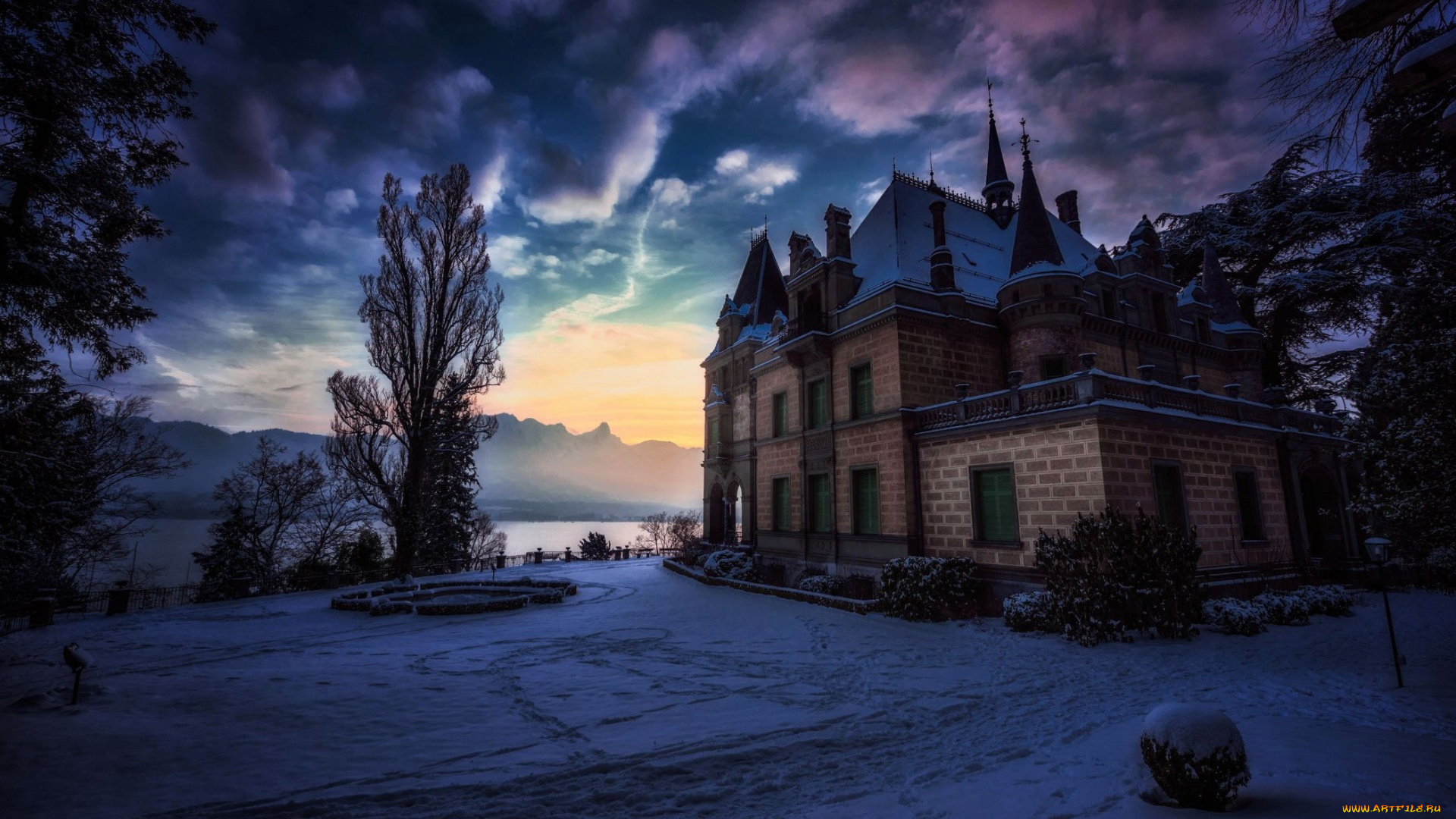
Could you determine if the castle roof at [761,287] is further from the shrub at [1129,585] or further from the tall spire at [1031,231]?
the shrub at [1129,585]

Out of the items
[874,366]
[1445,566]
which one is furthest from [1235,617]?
[874,366]

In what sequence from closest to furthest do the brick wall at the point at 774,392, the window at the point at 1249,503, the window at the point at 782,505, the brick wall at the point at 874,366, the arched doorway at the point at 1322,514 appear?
1. the window at the point at 1249,503
2. the brick wall at the point at 874,366
3. the arched doorway at the point at 1322,514
4. the brick wall at the point at 774,392
5. the window at the point at 782,505

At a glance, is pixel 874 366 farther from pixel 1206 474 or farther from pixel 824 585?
pixel 1206 474

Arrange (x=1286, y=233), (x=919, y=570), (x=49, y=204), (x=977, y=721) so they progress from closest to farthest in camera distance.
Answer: (x=977, y=721), (x=49, y=204), (x=919, y=570), (x=1286, y=233)

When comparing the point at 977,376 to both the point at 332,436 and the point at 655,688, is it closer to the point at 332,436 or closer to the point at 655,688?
the point at 655,688

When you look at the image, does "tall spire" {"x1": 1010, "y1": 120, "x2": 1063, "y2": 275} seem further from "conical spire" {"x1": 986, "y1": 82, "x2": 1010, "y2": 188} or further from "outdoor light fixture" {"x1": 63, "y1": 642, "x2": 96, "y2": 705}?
"outdoor light fixture" {"x1": 63, "y1": 642, "x2": 96, "y2": 705}

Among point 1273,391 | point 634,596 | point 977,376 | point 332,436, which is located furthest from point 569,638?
point 1273,391

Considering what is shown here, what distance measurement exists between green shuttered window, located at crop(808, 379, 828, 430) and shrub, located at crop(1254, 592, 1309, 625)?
13.5 metres

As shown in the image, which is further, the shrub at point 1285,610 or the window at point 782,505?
the window at point 782,505

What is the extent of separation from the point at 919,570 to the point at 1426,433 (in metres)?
10.2

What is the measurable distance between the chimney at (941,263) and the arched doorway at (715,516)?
18.4 meters

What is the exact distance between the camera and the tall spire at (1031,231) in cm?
2016

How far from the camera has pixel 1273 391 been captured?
20.7 metres

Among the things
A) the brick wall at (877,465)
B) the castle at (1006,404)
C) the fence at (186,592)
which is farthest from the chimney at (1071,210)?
the fence at (186,592)
